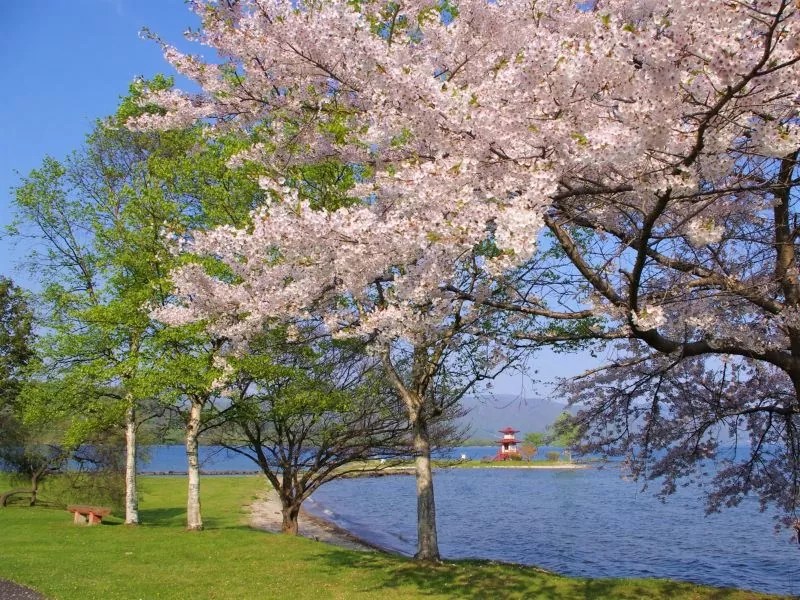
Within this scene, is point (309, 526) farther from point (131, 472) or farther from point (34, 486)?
point (34, 486)

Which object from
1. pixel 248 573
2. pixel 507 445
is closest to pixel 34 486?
pixel 248 573

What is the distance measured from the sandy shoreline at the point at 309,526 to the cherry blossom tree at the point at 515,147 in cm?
1267

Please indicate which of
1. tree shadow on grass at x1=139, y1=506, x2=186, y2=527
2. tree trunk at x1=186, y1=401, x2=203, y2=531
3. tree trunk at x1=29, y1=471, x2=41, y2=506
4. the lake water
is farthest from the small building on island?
tree trunk at x1=186, y1=401, x2=203, y2=531

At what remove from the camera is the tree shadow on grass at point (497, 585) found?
8672mm

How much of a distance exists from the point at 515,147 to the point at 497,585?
655 centimetres

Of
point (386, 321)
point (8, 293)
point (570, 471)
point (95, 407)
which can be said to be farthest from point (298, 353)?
point (570, 471)

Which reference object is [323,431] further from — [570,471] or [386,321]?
[570,471]

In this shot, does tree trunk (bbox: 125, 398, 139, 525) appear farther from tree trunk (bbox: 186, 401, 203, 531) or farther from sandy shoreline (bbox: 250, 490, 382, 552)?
sandy shoreline (bbox: 250, 490, 382, 552)

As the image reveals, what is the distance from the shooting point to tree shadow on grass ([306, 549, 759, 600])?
341 inches

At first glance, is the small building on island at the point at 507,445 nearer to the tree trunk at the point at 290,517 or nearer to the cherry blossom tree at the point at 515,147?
the tree trunk at the point at 290,517

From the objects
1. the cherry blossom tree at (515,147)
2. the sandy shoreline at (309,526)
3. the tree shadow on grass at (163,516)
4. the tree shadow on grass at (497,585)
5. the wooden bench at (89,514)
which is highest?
the cherry blossom tree at (515,147)

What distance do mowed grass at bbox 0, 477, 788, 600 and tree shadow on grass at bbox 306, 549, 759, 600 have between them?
0.05ft

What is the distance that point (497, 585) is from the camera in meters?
9.14

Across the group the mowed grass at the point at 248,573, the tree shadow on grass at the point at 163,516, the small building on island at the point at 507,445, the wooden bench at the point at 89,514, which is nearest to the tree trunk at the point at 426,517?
the mowed grass at the point at 248,573
